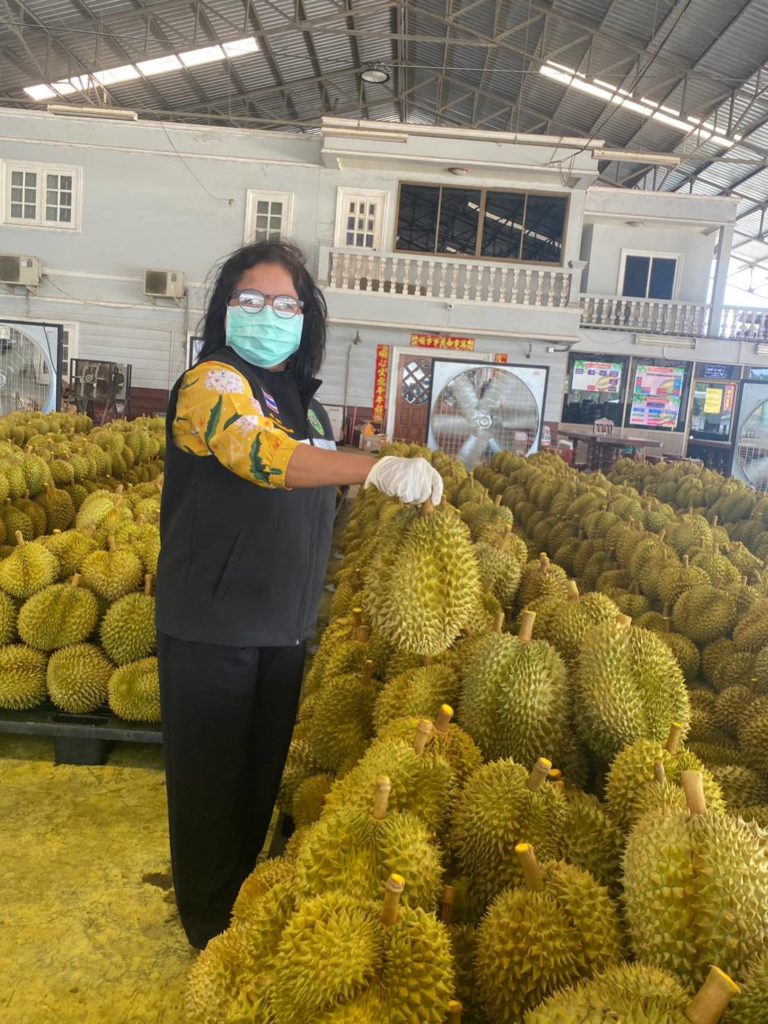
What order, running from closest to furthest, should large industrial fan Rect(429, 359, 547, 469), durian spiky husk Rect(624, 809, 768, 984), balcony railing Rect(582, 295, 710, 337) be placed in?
durian spiky husk Rect(624, 809, 768, 984)
large industrial fan Rect(429, 359, 547, 469)
balcony railing Rect(582, 295, 710, 337)

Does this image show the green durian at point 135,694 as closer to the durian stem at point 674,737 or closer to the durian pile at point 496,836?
the durian pile at point 496,836

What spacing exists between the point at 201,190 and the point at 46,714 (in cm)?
1268

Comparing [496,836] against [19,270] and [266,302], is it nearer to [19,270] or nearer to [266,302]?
[266,302]

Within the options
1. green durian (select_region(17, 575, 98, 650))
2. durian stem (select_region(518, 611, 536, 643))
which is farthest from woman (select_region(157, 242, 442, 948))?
green durian (select_region(17, 575, 98, 650))

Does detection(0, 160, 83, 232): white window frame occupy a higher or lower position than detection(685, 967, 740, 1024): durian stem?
higher

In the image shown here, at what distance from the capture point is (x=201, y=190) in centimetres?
1368

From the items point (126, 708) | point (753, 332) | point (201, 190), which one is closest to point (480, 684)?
point (126, 708)

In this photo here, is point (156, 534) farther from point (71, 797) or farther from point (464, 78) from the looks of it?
point (464, 78)

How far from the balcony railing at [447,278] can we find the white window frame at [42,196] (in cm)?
476

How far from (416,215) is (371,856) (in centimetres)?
1450

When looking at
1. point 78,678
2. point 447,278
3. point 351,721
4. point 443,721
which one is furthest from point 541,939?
point 447,278

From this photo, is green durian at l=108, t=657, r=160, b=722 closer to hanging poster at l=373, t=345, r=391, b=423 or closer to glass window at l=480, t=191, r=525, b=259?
hanging poster at l=373, t=345, r=391, b=423

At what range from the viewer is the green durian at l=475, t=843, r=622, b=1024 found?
3.52ft

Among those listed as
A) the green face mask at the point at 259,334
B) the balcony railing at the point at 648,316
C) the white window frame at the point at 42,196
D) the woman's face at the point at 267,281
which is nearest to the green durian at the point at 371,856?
the green face mask at the point at 259,334
